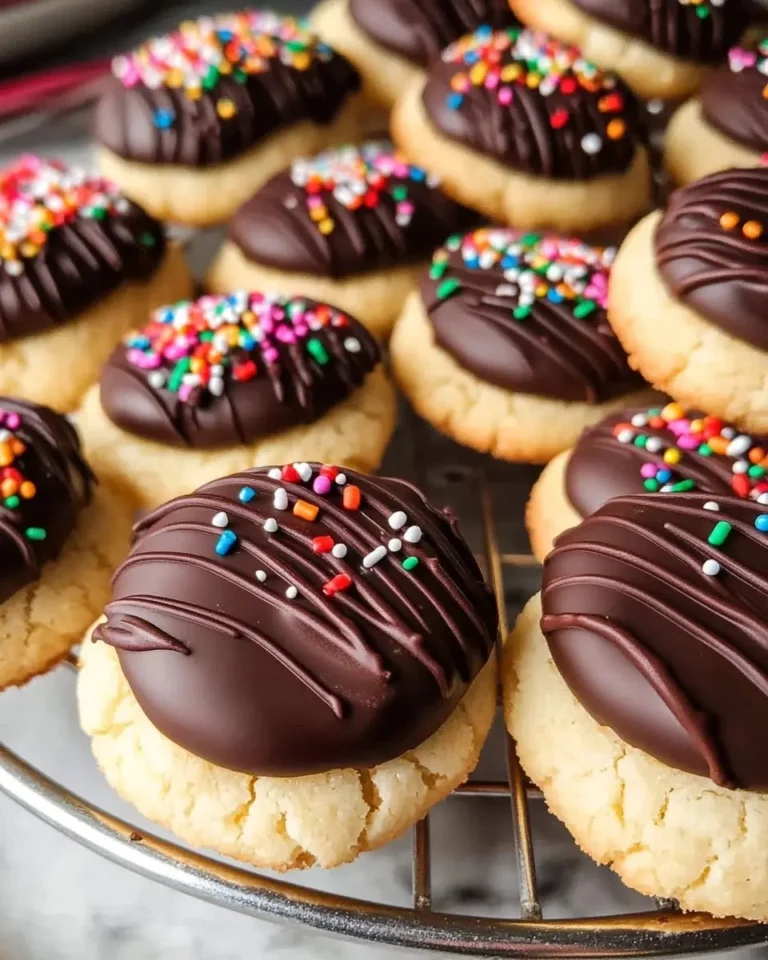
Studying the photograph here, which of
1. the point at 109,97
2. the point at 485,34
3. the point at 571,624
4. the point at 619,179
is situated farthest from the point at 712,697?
the point at 109,97

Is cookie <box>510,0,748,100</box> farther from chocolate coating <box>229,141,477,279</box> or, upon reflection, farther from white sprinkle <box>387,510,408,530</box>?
white sprinkle <box>387,510,408,530</box>

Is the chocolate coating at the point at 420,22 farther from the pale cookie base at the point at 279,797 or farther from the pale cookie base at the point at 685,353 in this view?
the pale cookie base at the point at 279,797

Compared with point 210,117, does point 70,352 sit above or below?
below

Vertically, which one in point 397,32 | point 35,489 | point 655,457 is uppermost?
point 397,32

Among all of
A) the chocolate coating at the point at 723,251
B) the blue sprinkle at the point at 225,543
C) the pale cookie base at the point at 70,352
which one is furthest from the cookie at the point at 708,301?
the pale cookie base at the point at 70,352

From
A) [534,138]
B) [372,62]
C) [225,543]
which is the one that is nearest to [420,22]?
[372,62]

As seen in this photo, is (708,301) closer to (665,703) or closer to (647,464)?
(647,464)
